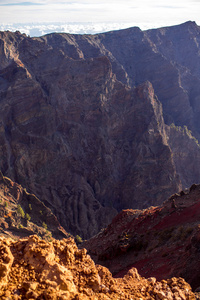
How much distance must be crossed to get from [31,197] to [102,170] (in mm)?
27594

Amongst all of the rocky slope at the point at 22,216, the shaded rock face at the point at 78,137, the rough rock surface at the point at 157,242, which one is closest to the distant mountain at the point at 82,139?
the shaded rock face at the point at 78,137

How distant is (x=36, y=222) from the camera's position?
56344 millimetres

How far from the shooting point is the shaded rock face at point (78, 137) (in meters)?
71.2

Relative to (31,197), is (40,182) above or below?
above

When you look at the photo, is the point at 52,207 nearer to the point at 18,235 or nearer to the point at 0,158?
the point at 0,158

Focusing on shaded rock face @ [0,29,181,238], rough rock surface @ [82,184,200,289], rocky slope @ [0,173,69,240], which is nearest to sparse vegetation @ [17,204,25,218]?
rocky slope @ [0,173,69,240]

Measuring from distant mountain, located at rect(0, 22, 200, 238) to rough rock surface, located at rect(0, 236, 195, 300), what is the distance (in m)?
57.4

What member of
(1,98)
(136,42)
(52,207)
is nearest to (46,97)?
(1,98)

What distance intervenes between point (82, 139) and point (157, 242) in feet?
195

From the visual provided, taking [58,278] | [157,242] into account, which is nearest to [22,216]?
[157,242]

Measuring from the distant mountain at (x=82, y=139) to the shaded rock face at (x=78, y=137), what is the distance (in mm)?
239

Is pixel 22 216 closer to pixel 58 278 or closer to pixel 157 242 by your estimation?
pixel 157 242

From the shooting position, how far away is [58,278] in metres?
10.1

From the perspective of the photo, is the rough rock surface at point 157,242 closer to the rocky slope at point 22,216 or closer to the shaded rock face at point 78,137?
the rocky slope at point 22,216
